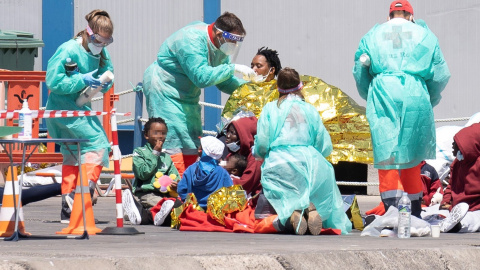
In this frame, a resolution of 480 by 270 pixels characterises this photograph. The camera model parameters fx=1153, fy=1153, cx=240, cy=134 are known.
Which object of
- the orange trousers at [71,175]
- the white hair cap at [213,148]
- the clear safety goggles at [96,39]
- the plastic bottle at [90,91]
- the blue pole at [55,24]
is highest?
the blue pole at [55,24]

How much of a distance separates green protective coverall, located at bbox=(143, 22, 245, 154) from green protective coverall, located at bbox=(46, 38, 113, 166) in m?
0.87

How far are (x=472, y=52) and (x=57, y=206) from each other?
22.2 ft

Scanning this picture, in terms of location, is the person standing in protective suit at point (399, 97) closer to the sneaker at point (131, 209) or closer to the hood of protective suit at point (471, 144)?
the hood of protective suit at point (471, 144)

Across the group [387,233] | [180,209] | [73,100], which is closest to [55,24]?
[73,100]

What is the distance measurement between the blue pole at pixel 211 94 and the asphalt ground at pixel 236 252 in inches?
343

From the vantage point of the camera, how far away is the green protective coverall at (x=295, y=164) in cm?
815

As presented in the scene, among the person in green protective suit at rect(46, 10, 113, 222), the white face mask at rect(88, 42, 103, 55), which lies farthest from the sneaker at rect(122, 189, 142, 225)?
the white face mask at rect(88, 42, 103, 55)

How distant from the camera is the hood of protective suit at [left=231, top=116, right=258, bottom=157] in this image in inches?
366

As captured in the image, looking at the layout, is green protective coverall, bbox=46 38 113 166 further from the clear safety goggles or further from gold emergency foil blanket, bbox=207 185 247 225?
gold emergency foil blanket, bbox=207 185 247 225

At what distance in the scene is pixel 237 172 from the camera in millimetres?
9359

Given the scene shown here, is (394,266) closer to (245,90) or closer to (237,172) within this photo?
(237,172)

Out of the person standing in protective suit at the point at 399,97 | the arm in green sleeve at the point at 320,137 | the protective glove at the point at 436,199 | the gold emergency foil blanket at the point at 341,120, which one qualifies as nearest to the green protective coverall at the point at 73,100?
the arm in green sleeve at the point at 320,137

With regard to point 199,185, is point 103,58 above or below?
above

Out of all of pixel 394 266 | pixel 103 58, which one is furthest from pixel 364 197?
pixel 394 266
